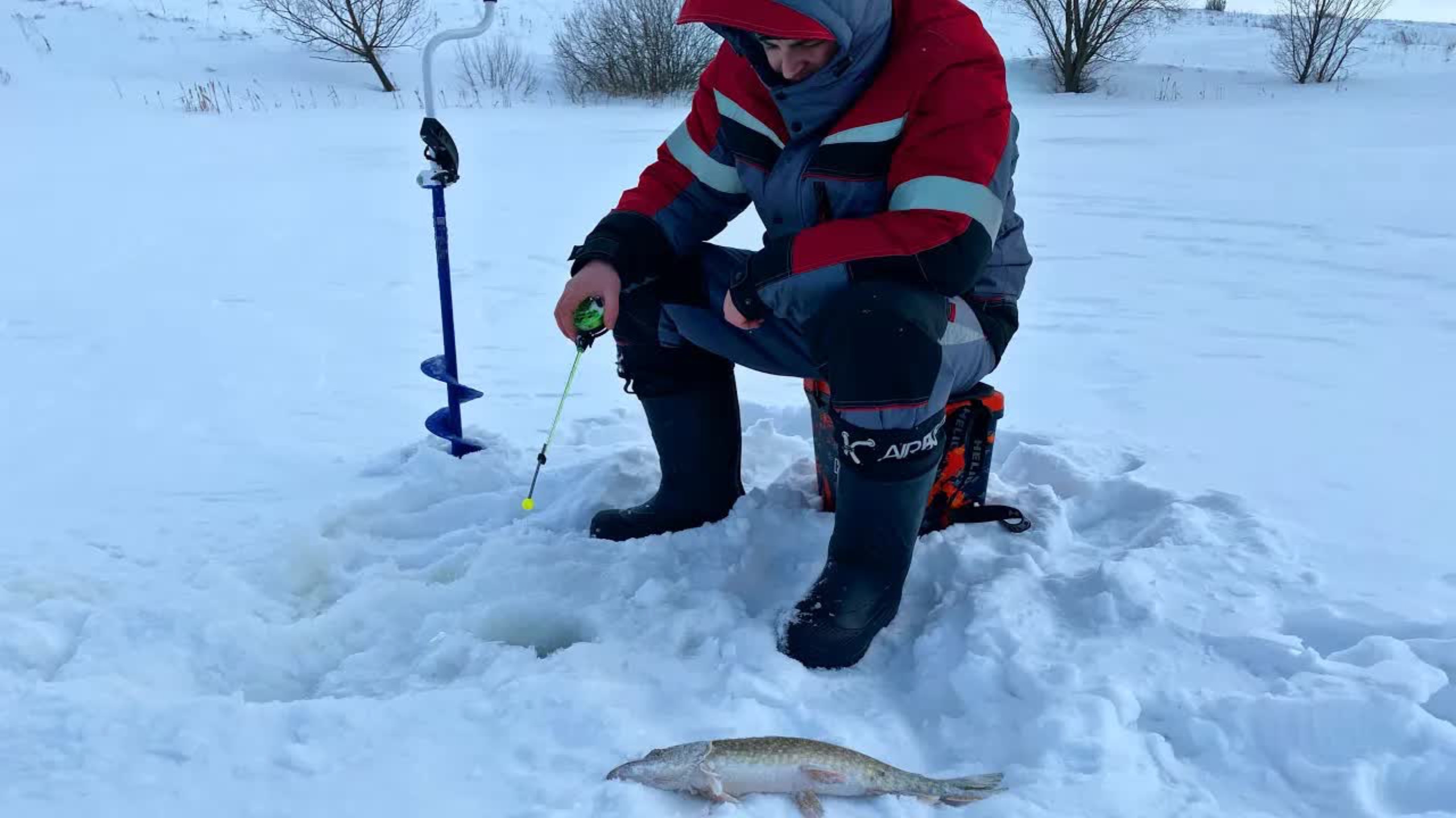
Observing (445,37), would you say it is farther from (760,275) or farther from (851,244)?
(851,244)

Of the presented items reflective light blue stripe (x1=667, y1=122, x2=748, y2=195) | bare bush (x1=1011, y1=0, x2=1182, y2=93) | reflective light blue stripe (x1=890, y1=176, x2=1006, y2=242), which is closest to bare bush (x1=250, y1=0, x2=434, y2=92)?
bare bush (x1=1011, y1=0, x2=1182, y2=93)

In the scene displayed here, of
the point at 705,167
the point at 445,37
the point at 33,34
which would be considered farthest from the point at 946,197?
the point at 33,34

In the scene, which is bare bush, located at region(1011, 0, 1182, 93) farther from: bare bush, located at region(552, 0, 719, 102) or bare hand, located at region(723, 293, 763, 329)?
bare hand, located at region(723, 293, 763, 329)

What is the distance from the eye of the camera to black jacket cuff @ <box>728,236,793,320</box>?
167 centimetres

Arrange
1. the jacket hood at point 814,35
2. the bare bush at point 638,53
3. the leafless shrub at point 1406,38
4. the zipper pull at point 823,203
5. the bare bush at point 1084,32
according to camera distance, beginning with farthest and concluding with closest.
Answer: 1. the leafless shrub at point 1406,38
2. the bare bush at point 1084,32
3. the bare bush at point 638,53
4. the zipper pull at point 823,203
5. the jacket hood at point 814,35

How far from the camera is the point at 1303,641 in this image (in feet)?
5.60

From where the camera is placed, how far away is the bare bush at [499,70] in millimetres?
16672

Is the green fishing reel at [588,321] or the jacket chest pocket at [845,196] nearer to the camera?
the jacket chest pocket at [845,196]

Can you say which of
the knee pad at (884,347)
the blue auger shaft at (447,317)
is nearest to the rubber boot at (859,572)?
the knee pad at (884,347)

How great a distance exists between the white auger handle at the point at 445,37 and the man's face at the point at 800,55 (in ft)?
3.05

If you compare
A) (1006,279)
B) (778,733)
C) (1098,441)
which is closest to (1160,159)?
(1098,441)

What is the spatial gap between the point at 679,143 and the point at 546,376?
4.46 ft

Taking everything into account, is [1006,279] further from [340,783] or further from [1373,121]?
[1373,121]

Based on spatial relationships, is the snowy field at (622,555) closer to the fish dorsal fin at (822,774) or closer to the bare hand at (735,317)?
the fish dorsal fin at (822,774)
